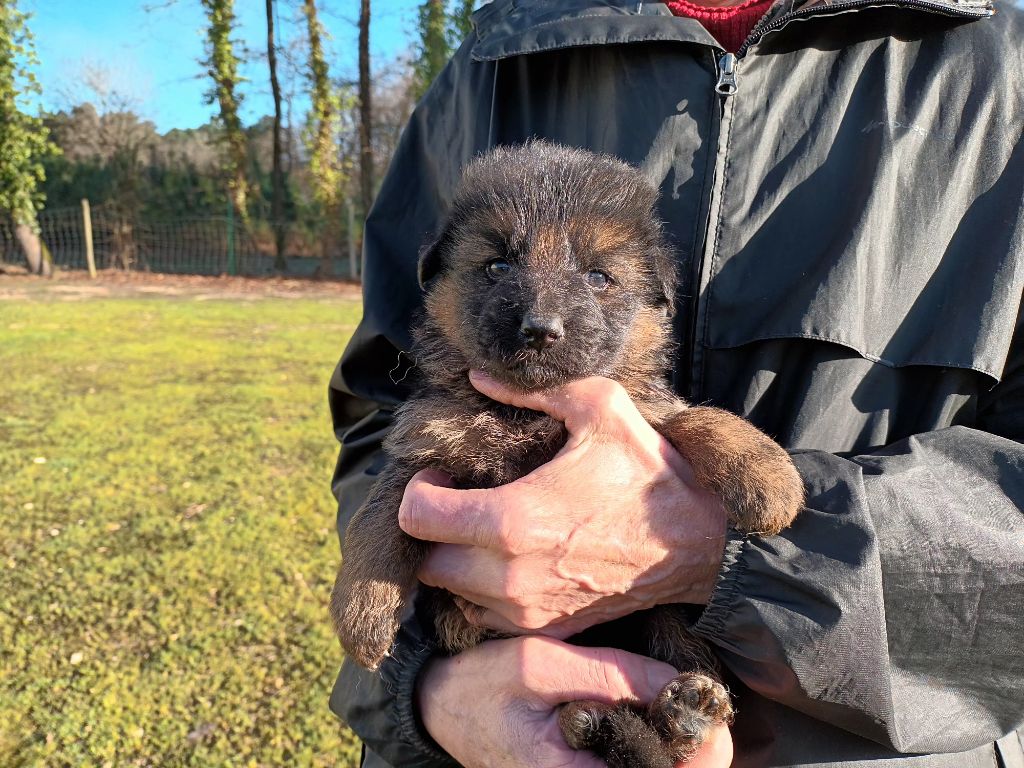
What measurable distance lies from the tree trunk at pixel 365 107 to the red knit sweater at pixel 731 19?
82.1 ft

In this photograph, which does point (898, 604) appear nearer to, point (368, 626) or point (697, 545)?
point (697, 545)

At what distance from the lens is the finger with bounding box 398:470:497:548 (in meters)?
1.86

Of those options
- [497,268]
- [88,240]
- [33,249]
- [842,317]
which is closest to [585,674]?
[842,317]

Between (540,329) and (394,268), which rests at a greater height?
(394,268)

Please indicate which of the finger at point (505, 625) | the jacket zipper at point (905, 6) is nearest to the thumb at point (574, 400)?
the finger at point (505, 625)

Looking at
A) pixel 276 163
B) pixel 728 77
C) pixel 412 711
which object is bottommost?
pixel 412 711

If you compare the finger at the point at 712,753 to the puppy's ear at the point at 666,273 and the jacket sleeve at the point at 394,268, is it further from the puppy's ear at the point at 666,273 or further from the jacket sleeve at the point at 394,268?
the puppy's ear at the point at 666,273

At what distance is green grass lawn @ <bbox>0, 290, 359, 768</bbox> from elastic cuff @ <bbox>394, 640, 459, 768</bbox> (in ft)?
5.58

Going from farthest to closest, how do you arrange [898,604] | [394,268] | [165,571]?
[165,571] < [394,268] < [898,604]

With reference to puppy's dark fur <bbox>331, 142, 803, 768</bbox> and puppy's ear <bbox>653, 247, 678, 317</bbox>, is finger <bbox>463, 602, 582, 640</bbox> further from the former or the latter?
puppy's ear <bbox>653, 247, 678, 317</bbox>

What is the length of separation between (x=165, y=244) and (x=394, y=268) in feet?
88.3

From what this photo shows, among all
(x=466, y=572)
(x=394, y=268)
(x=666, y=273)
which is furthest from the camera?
(x=394, y=268)

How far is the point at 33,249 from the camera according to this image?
22812 millimetres

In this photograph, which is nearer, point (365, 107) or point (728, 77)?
point (728, 77)
